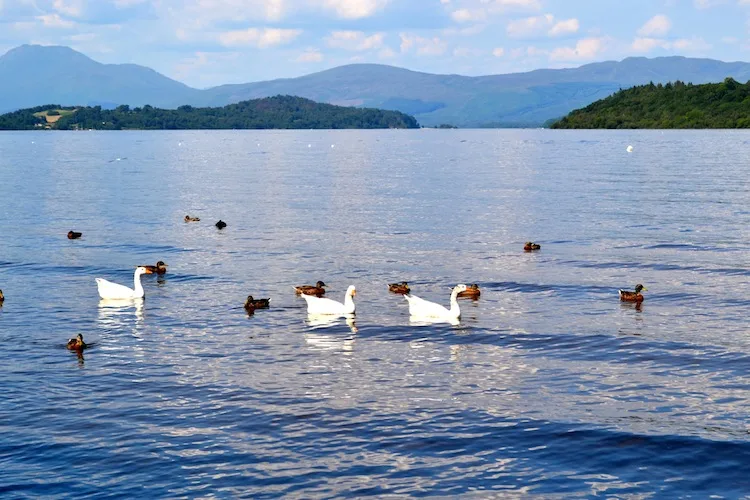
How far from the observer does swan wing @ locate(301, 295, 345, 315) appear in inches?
1351

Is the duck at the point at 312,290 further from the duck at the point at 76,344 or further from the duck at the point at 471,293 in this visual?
the duck at the point at 76,344

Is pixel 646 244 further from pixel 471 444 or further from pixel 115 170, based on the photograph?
pixel 115 170

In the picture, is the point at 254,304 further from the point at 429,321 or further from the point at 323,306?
the point at 429,321

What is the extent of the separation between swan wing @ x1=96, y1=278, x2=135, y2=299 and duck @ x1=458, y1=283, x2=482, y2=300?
1274 cm

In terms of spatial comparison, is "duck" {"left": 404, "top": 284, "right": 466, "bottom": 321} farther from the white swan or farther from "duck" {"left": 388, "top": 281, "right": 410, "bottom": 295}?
the white swan

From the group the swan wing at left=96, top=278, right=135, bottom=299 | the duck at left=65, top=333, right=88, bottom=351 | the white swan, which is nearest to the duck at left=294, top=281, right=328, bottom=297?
the white swan

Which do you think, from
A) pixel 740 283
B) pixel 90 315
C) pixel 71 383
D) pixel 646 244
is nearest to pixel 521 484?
pixel 71 383

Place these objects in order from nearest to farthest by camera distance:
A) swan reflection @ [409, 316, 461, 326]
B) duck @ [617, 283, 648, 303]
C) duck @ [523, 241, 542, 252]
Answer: swan reflection @ [409, 316, 461, 326] < duck @ [617, 283, 648, 303] < duck @ [523, 241, 542, 252]

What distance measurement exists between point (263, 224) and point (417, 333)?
32126 millimetres

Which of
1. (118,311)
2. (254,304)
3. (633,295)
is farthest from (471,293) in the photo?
(118,311)

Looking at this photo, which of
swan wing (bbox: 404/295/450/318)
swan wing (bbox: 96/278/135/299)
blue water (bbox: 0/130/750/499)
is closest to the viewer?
blue water (bbox: 0/130/750/499)

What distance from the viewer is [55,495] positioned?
18.7 m

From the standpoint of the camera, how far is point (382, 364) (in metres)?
28.0

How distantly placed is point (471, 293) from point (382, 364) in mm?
10124
